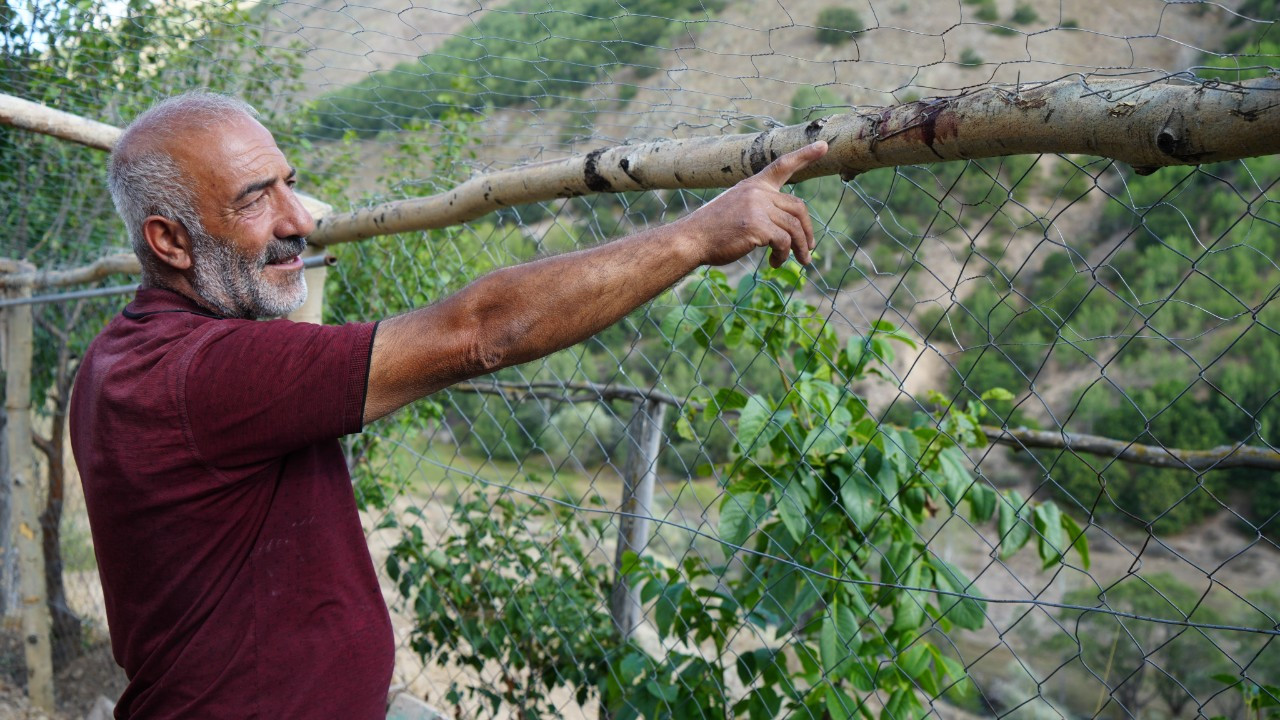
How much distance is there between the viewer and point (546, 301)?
130 centimetres

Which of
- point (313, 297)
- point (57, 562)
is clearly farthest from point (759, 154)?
point (57, 562)

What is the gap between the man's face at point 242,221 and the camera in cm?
149

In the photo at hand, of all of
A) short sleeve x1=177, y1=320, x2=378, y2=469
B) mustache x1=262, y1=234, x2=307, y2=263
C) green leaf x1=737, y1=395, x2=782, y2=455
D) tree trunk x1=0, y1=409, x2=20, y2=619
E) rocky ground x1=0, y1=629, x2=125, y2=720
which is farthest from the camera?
tree trunk x1=0, y1=409, x2=20, y2=619

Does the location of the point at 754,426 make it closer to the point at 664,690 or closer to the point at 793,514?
the point at 793,514

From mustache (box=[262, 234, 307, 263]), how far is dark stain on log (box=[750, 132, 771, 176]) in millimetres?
809

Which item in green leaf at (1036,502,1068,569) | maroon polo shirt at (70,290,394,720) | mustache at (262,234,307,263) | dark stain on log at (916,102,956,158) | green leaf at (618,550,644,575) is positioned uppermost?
dark stain on log at (916,102,956,158)

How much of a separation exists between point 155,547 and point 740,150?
1.17m

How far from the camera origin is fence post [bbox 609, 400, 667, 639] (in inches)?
107

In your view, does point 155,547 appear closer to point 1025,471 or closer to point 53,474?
point 53,474

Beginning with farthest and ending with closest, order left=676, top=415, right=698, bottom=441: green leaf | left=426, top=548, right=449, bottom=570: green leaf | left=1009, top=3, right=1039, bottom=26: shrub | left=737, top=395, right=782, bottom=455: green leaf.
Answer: left=1009, top=3, right=1039, bottom=26: shrub → left=426, top=548, right=449, bottom=570: green leaf → left=676, top=415, right=698, bottom=441: green leaf → left=737, top=395, right=782, bottom=455: green leaf

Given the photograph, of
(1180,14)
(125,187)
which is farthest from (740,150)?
(1180,14)

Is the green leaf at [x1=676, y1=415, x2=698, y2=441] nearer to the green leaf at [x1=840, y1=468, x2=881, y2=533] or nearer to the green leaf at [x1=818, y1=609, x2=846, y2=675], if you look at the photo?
the green leaf at [x1=840, y1=468, x2=881, y2=533]

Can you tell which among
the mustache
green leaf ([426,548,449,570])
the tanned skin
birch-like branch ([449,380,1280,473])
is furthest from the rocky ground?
the tanned skin

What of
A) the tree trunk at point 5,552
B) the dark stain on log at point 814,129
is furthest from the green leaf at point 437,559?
the tree trunk at point 5,552
